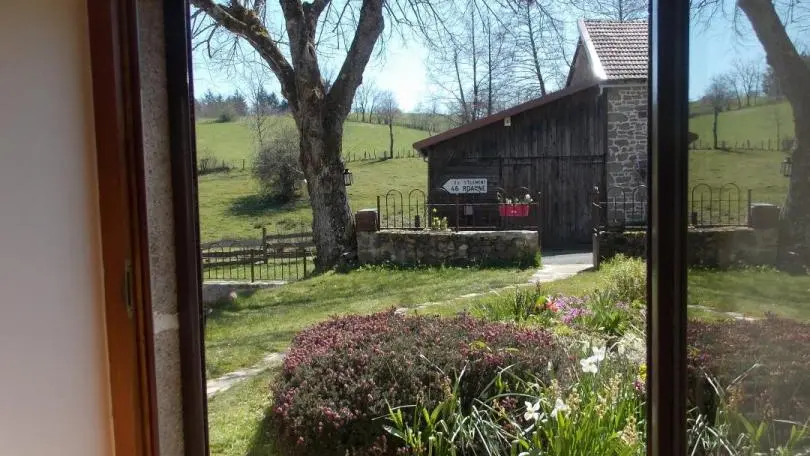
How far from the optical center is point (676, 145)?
3.13 feet

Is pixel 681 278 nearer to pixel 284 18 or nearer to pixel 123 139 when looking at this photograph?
pixel 123 139

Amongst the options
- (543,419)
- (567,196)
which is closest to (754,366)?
(543,419)

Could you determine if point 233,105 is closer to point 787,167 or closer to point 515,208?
point 515,208

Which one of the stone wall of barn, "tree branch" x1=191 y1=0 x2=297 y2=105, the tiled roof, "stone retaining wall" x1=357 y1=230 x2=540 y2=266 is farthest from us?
the stone wall of barn

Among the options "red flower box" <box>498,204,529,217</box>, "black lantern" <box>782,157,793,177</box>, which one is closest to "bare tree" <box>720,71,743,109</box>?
"black lantern" <box>782,157,793,177</box>

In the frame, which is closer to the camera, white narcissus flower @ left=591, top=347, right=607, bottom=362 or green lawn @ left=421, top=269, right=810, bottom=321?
green lawn @ left=421, top=269, right=810, bottom=321

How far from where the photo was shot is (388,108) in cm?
590

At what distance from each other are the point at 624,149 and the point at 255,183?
418 cm

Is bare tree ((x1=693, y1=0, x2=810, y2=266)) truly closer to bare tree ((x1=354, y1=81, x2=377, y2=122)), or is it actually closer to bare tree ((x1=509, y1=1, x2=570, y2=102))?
bare tree ((x1=509, y1=1, x2=570, y2=102))

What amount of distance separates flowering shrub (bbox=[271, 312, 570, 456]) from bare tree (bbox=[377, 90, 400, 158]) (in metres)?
3.26

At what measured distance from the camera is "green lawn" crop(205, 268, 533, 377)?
398cm

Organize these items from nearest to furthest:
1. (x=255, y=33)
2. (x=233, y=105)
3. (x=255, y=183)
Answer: (x=233, y=105), (x=255, y=183), (x=255, y=33)

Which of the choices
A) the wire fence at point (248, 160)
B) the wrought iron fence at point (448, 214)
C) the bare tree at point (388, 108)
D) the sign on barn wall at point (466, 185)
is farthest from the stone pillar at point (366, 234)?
the sign on barn wall at point (466, 185)

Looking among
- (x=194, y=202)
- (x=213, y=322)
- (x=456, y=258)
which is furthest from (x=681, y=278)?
(x=456, y=258)
